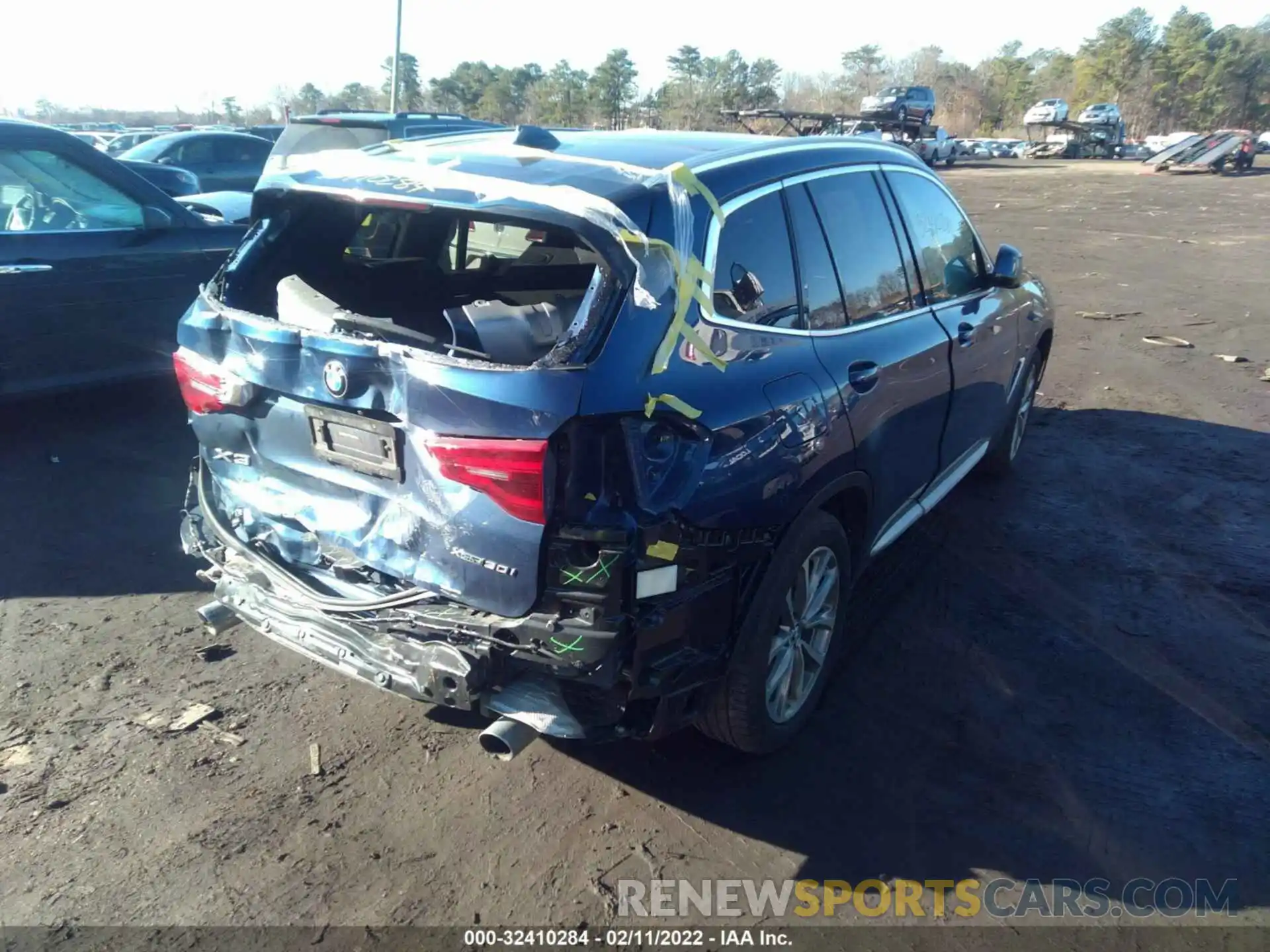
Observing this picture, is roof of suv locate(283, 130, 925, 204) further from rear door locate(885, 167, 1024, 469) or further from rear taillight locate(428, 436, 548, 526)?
rear taillight locate(428, 436, 548, 526)

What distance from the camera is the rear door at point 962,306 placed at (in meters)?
4.34

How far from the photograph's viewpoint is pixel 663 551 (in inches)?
103

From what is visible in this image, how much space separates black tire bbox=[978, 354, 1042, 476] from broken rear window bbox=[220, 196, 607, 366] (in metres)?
3.06

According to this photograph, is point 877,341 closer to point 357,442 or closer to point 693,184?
point 693,184

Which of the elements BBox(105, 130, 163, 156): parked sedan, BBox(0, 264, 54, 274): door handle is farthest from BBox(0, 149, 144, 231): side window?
BBox(105, 130, 163, 156): parked sedan

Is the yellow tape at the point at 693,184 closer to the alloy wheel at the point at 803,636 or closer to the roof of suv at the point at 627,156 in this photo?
the roof of suv at the point at 627,156

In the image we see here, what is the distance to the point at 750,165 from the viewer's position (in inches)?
129

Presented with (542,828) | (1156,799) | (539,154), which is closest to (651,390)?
(539,154)

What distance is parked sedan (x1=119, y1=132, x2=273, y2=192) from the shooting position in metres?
15.8

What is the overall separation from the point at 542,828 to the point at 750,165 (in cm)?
227

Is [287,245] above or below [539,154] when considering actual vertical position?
below

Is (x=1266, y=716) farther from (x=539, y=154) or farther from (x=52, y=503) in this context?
(x=52, y=503)

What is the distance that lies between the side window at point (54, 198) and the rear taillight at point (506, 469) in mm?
4667

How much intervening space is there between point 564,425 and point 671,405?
324 mm
